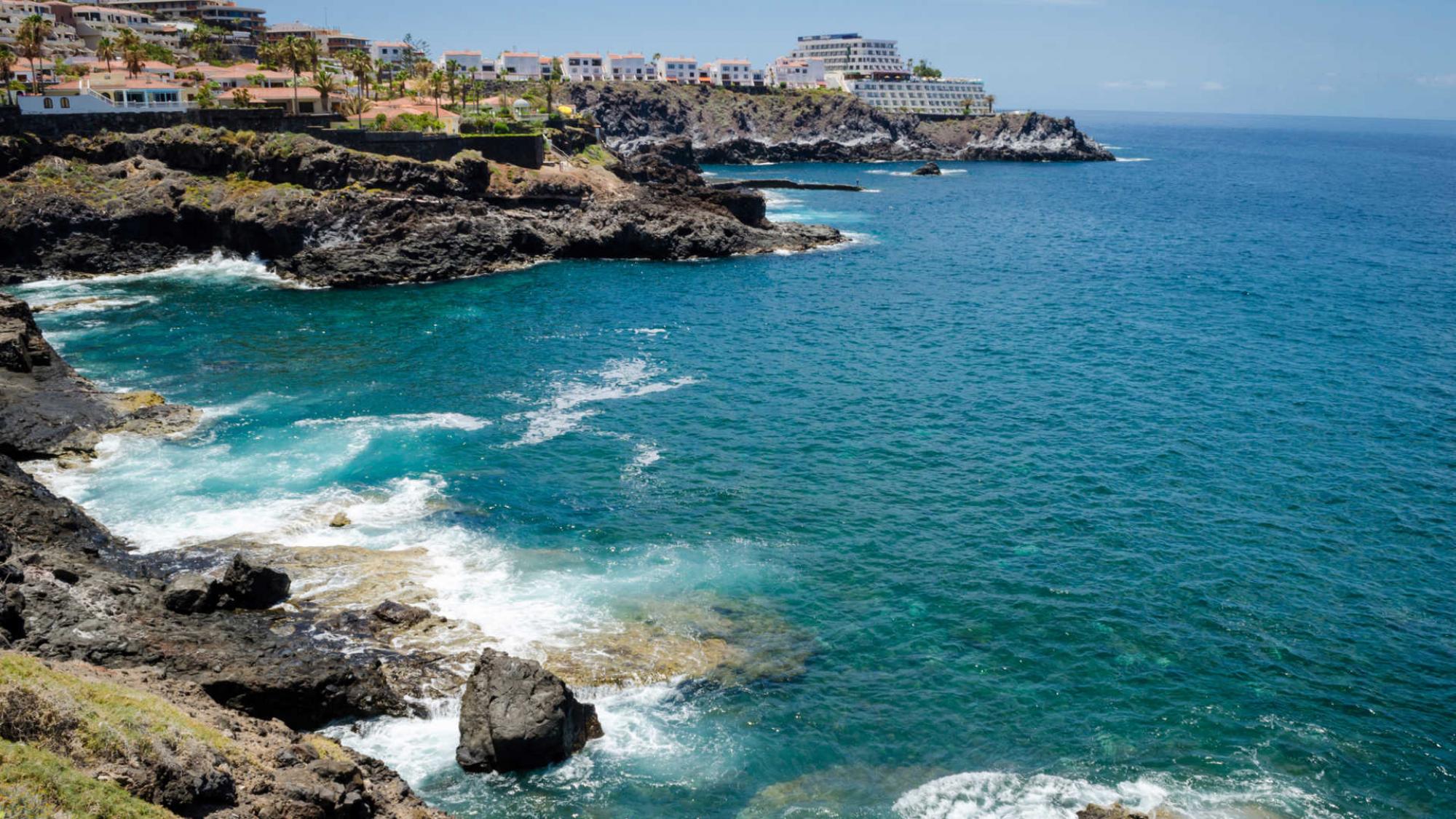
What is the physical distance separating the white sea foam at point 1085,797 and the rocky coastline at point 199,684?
11019 millimetres

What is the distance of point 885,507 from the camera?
4828 cm

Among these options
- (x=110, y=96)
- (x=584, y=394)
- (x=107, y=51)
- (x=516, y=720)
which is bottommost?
(x=516, y=720)

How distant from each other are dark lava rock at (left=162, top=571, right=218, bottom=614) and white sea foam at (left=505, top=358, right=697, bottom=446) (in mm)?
20660

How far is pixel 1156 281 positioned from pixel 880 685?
80.5m

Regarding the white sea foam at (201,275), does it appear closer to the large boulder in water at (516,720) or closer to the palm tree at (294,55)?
the palm tree at (294,55)

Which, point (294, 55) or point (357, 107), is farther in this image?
point (357, 107)

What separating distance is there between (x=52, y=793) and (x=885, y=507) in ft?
118

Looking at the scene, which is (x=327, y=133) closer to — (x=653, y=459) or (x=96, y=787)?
(x=653, y=459)

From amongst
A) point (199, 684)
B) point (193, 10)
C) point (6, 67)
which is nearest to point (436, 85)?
point (6, 67)

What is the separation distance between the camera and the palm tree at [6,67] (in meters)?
101

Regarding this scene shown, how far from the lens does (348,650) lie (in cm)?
3459

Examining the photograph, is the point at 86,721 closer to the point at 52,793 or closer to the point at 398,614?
the point at 52,793

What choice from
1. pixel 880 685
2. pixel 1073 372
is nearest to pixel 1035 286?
pixel 1073 372

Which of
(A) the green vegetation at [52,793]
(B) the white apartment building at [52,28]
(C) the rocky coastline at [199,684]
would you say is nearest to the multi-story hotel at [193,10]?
(B) the white apartment building at [52,28]
